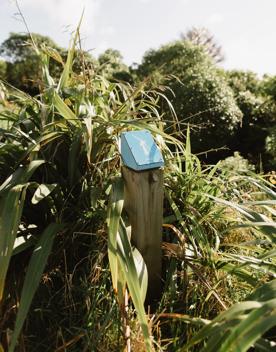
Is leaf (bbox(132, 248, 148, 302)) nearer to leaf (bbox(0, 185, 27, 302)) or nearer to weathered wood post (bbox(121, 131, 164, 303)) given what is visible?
weathered wood post (bbox(121, 131, 164, 303))

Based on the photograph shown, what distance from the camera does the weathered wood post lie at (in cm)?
156

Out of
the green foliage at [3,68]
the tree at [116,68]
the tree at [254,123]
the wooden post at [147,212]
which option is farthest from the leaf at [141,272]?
the green foliage at [3,68]

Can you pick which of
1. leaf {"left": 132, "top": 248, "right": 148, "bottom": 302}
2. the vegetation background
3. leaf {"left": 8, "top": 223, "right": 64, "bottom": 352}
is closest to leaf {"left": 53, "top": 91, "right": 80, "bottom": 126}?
the vegetation background

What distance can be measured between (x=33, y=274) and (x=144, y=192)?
1.65 feet

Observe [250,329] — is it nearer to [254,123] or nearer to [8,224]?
[8,224]

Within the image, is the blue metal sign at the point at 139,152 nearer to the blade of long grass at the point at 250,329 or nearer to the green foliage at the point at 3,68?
the blade of long grass at the point at 250,329

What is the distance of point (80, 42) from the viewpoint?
182 cm

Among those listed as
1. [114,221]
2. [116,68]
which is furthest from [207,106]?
[116,68]

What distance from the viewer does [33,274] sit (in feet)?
4.56

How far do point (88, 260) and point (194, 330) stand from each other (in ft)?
1.69

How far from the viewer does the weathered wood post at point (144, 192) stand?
156cm

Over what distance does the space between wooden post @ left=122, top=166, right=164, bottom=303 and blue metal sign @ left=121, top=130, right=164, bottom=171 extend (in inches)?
1.2

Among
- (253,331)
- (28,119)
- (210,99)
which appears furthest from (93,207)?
(210,99)

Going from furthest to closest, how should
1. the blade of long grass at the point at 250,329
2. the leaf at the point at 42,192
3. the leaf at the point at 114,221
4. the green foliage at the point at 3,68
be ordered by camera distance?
the green foliage at the point at 3,68 → the leaf at the point at 42,192 → the leaf at the point at 114,221 → the blade of long grass at the point at 250,329
